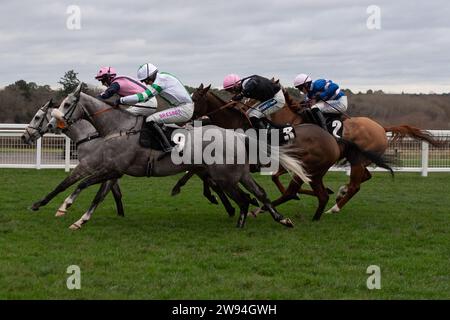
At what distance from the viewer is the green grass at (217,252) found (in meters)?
5.21

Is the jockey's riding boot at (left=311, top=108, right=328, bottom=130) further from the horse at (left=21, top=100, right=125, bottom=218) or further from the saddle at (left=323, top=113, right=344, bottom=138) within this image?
the horse at (left=21, top=100, right=125, bottom=218)

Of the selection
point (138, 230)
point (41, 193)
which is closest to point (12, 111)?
point (41, 193)

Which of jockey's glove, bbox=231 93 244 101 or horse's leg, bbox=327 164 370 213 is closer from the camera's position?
jockey's glove, bbox=231 93 244 101

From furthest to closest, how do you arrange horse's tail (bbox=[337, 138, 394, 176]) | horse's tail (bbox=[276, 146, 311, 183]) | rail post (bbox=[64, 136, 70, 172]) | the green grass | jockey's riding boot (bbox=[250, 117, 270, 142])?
rail post (bbox=[64, 136, 70, 172]) → horse's tail (bbox=[337, 138, 394, 176]) → jockey's riding boot (bbox=[250, 117, 270, 142]) → horse's tail (bbox=[276, 146, 311, 183]) → the green grass

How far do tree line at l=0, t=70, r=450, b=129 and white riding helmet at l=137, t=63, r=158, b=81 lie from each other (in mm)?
18369

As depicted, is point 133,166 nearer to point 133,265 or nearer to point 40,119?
point 40,119

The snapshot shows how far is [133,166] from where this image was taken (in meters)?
8.37

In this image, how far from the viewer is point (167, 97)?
8.36m

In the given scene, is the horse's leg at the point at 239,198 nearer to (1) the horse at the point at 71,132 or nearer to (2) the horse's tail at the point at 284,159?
→ (2) the horse's tail at the point at 284,159

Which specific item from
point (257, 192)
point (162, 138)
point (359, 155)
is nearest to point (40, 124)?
point (162, 138)

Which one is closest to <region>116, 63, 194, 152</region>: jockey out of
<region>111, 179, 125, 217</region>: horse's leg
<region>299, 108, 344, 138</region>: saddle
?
<region>111, 179, 125, 217</region>: horse's leg

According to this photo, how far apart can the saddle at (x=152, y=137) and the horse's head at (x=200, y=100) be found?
789mm

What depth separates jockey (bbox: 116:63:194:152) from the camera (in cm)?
824

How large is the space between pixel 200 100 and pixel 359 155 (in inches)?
103
